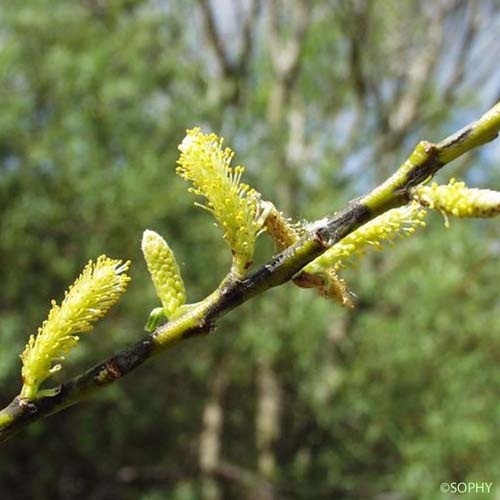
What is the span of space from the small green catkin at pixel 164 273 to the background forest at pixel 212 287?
218cm

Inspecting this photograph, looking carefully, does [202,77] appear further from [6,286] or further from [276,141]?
[6,286]

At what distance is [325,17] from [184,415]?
12.3ft

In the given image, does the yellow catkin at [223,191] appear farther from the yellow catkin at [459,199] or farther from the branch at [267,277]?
the yellow catkin at [459,199]

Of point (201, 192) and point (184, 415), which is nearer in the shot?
point (201, 192)

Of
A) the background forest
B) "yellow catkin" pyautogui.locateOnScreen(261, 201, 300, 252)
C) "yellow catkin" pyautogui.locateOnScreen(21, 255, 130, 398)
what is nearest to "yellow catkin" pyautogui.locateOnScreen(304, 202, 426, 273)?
"yellow catkin" pyautogui.locateOnScreen(261, 201, 300, 252)

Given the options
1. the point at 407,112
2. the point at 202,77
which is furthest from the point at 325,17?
the point at 202,77

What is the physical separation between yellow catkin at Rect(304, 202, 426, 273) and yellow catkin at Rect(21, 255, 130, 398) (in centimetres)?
16

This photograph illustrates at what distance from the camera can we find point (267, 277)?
0.53 meters

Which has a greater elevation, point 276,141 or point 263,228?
point 276,141

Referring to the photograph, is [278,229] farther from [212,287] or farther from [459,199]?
[212,287]

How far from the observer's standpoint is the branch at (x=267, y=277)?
1.63 feet

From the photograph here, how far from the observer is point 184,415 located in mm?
4387

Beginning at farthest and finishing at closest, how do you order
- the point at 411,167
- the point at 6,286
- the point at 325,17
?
the point at 325,17
the point at 6,286
the point at 411,167

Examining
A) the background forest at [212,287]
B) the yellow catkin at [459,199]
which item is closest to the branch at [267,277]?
the yellow catkin at [459,199]
